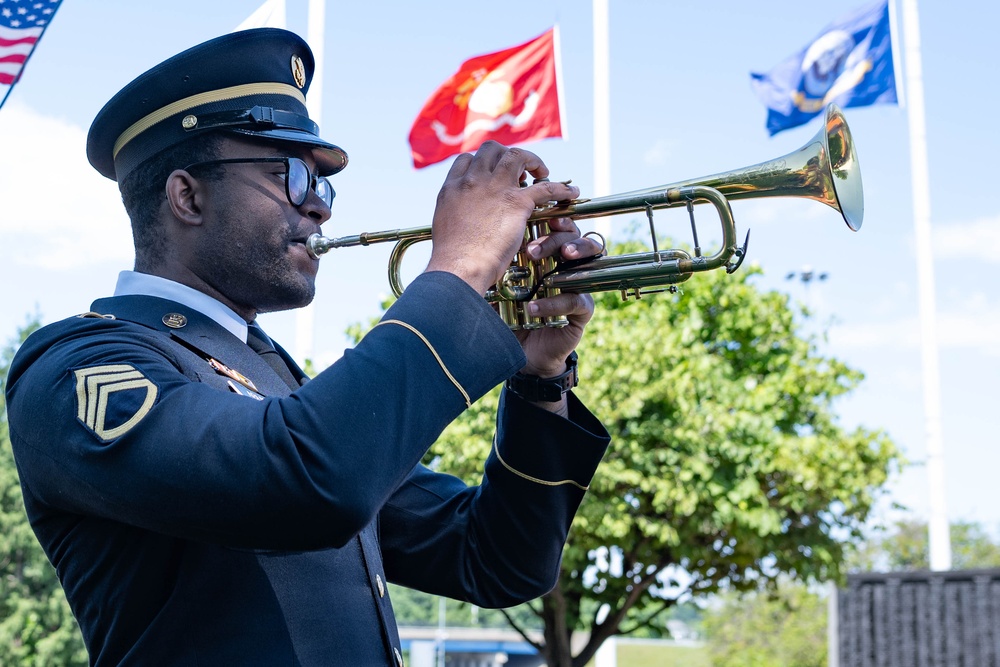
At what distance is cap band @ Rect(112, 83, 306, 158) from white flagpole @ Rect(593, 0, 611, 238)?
10883mm

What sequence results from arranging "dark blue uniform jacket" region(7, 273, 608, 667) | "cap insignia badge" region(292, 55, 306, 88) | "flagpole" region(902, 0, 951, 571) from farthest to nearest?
"flagpole" region(902, 0, 951, 571) < "cap insignia badge" region(292, 55, 306, 88) < "dark blue uniform jacket" region(7, 273, 608, 667)

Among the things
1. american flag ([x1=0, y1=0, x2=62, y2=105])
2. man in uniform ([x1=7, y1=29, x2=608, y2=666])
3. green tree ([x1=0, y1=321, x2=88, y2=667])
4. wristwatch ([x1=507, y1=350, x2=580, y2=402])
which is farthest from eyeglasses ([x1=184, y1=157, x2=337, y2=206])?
green tree ([x1=0, y1=321, x2=88, y2=667])

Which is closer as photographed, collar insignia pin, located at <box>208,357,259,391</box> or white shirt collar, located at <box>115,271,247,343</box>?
collar insignia pin, located at <box>208,357,259,391</box>

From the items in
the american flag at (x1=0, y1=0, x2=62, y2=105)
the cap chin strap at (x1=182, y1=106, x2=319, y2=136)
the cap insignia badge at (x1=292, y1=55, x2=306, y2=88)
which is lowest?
the cap chin strap at (x1=182, y1=106, x2=319, y2=136)

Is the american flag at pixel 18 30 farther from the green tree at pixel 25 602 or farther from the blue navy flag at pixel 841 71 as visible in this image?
the green tree at pixel 25 602

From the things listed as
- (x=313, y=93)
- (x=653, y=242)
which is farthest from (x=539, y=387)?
(x=313, y=93)

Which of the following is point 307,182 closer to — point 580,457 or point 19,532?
point 580,457

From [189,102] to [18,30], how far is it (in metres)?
2.66

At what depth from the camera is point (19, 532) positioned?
23469mm

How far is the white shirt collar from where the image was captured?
2299 mm

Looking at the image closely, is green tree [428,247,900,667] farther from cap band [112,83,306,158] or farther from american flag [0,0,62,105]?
cap band [112,83,306,158]

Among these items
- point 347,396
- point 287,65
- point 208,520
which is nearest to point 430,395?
point 347,396

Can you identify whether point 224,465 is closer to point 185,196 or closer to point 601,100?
point 185,196

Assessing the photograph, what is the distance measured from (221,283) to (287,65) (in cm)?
57
